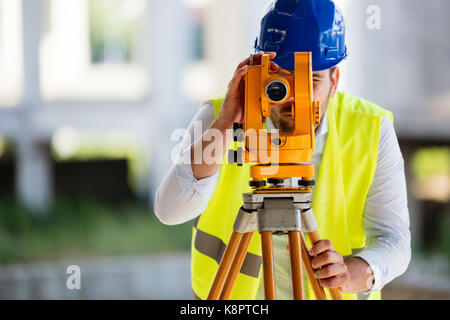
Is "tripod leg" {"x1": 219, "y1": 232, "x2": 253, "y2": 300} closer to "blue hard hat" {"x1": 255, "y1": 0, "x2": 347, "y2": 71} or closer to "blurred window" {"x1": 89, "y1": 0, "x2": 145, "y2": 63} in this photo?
"blue hard hat" {"x1": 255, "y1": 0, "x2": 347, "y2": 71}

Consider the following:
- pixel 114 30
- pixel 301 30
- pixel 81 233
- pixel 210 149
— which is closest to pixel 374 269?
pixel 210 149

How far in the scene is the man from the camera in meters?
1.42

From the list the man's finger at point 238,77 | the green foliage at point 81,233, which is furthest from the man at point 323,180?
the green foliage at point 81,233

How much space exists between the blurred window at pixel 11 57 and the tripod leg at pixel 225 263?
5.20m

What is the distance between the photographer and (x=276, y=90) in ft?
Answer: 3.95

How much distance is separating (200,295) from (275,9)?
86cm

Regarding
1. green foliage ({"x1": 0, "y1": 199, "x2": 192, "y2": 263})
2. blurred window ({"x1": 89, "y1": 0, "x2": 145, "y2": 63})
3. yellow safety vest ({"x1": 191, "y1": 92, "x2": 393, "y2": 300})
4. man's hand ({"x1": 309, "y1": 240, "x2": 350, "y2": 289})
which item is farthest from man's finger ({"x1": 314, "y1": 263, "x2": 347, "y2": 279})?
blurred window ({"x1": 89, "y1": 0, "x2": 145, "y2": 63})

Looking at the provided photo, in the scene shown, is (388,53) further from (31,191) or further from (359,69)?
(31,191)

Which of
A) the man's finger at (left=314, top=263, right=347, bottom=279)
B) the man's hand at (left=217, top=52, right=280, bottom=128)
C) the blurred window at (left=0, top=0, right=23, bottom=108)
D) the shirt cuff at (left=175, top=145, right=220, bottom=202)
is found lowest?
the man's finger at (left=314, top=263, right=347, bottom=279)

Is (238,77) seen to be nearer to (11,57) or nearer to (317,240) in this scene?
(317,240)

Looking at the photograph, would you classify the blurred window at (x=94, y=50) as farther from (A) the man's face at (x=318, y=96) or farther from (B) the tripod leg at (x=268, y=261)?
(B) the tripod leg at (x=268, y=261)

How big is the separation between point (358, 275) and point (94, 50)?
536cm

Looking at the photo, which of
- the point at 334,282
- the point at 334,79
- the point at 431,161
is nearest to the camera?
the point at 334,282


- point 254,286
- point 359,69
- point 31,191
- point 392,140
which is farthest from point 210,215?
point 31,191
